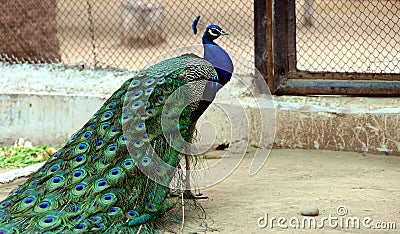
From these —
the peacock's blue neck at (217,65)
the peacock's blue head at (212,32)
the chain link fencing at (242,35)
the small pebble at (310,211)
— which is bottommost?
the small pebble at (310,211)

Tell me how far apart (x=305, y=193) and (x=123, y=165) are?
1.58 m

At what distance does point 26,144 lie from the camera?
685 centimetres

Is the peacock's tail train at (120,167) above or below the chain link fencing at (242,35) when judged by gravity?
below

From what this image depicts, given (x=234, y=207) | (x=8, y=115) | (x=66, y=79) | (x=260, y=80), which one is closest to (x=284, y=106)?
(x=260, y=80)

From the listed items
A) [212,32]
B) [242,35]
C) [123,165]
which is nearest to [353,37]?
[242,35]

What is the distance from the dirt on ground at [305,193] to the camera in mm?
4242

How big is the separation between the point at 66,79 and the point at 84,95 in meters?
0.56

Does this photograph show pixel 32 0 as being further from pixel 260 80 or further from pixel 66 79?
pixel 260 80

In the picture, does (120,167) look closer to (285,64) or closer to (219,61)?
(219,61)

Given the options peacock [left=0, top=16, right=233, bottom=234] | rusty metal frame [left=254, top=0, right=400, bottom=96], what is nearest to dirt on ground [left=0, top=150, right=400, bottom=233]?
peacock [left=0, top=16, right=233, bottom=234]

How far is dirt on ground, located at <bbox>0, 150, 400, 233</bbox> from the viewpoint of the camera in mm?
4242

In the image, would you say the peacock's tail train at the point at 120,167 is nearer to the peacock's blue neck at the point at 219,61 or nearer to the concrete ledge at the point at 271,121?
the peacock's blue neck at the point at 219,61

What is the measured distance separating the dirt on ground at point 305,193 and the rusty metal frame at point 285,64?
0.60m

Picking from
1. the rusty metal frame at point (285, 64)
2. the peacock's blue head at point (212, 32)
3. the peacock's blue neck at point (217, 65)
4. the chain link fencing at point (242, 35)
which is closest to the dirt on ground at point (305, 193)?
the rusty metal frame at point (285, 64)
